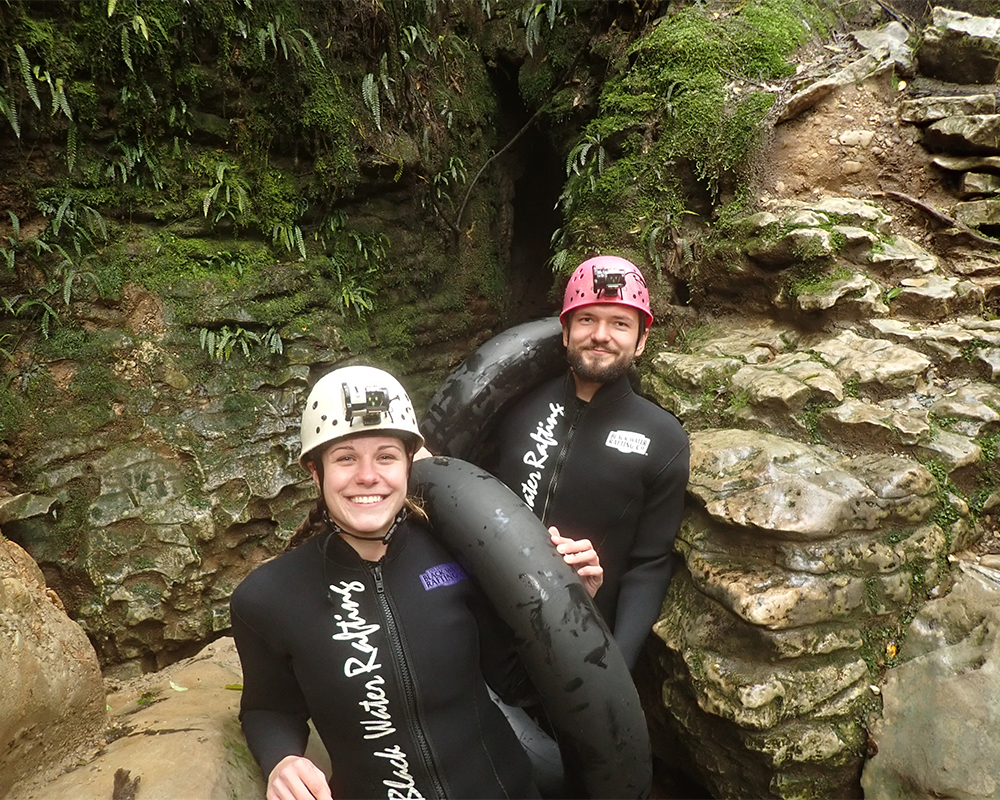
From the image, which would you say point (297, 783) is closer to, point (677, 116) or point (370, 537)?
point (370, 537)

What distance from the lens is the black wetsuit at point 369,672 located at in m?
2.09

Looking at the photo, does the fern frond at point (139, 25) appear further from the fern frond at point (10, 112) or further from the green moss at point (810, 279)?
the green moss at point (810, 279)

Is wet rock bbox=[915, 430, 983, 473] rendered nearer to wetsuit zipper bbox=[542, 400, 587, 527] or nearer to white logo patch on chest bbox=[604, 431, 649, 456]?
white logo patch on chest bbox=[604, 431, 649, 456]

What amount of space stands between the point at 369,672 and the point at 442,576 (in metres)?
0.43

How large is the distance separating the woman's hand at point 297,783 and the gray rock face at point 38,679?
1021 millimetres

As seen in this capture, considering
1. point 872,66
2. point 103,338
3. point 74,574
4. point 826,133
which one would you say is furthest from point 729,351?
point 74,574

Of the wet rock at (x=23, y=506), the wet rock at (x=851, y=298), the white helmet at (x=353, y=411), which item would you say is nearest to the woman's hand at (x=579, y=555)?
the white helmet at (x=353, y=411)

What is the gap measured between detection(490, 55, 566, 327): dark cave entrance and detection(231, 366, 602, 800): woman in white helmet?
14.7 ft

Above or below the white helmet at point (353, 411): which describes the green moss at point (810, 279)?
above

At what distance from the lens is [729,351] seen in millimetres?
3789

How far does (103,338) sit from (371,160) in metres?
2.37

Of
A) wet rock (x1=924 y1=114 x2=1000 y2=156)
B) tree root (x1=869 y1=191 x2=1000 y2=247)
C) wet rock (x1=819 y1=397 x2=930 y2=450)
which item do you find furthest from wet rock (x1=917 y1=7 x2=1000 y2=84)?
wet rock (x1=819 y1=397 x2=930 y2=450)

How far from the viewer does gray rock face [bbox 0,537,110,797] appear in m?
2.17

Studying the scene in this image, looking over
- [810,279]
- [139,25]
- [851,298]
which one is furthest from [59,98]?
[851,298]
